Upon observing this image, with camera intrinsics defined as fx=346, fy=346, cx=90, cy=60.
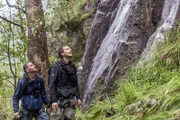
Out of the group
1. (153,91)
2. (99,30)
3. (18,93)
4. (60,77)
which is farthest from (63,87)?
(99,30)

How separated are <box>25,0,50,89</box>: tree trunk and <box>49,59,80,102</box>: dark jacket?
3.50 meters

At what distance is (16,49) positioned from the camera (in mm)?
20219

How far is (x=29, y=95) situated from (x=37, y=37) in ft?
12.4

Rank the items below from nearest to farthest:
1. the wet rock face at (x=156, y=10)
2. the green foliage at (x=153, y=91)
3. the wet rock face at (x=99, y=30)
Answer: the green foliage at (x=153, y=91) < the wet rock face at (x=156, y=10) < the wet rock face at (x=99, y=30)

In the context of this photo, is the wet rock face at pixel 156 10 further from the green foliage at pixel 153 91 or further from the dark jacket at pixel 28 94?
the dark jacket at pixel 28 94

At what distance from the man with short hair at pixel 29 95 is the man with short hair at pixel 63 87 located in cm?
31

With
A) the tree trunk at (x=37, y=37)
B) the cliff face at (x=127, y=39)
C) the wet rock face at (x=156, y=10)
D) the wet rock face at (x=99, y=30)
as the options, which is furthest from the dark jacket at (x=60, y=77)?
the wet rock face at (x=99, y=30)

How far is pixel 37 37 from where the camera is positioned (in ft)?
34.5

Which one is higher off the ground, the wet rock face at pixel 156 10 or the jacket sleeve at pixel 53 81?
the wet rock face at pixel 156 10

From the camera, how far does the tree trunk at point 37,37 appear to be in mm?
10445

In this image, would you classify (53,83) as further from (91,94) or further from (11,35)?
(11,35)

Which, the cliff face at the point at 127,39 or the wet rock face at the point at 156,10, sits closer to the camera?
the cliff face at the point at 127,39

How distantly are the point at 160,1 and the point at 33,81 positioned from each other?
5.77 metres

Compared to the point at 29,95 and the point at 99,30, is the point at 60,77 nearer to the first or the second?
the point at 29,95
